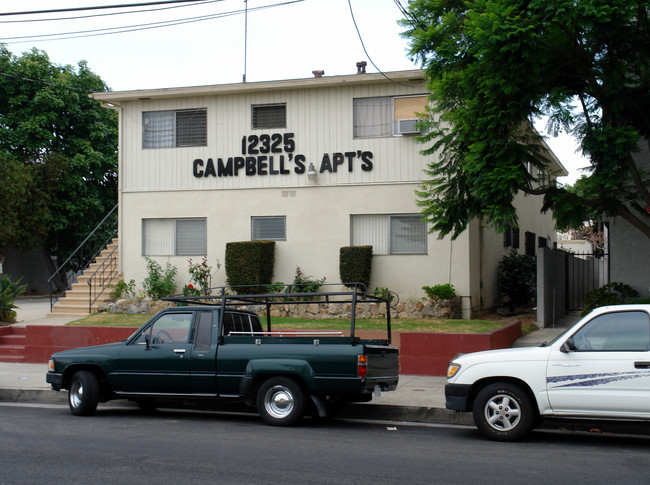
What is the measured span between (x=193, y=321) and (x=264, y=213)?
33.1 ft

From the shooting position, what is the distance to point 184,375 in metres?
10.3

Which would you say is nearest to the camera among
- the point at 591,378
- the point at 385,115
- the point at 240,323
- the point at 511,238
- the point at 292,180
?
the point at 591,378

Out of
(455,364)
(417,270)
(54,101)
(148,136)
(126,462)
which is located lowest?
(126,462)

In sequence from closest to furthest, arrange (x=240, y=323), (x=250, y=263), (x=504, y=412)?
(x=504, y=412)
(x=240, y=323)
(x=250, y=263)

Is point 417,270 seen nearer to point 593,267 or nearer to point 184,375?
point 184,375

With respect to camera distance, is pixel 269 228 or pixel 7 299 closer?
pixel 7 299

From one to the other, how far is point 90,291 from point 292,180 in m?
6.47

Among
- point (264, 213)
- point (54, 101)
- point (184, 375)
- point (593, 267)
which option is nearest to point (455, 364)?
point (184, 375)

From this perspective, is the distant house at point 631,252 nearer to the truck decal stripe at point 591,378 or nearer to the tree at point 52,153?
the truck decal stripe at point 591,378

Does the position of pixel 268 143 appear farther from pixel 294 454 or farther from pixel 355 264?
pixel 294 454

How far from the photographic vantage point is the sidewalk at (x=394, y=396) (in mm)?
10711

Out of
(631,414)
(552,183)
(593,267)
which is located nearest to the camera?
(631,414)

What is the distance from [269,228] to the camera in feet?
67.3

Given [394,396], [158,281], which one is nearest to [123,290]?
[158,281]
